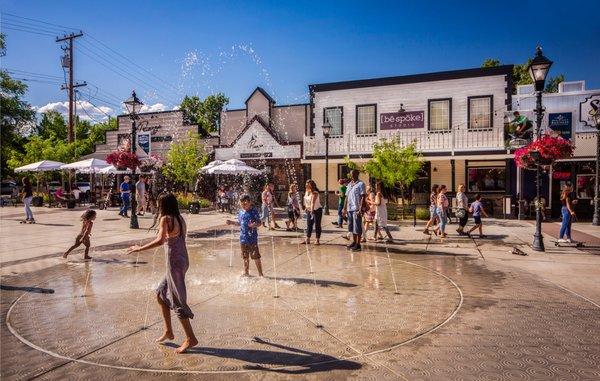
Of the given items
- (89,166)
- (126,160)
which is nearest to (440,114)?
(126,160)

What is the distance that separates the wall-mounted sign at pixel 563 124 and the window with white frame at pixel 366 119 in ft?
28.9

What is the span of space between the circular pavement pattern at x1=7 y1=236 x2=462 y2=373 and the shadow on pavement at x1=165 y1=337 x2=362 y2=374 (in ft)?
0.04

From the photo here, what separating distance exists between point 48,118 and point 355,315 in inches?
2637

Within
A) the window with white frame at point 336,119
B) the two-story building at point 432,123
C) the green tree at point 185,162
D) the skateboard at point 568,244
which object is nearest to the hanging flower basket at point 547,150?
the skateboard at point 568,244

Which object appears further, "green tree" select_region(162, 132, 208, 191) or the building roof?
"green tree" select_region(162, 132, 208, 191)

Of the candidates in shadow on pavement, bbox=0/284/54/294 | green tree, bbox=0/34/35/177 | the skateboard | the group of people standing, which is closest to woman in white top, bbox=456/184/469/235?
the group of people standing

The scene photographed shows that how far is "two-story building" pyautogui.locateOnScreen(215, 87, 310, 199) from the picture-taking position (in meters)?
24.7

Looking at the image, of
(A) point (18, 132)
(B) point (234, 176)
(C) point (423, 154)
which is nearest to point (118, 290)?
(C) point (423, 154)

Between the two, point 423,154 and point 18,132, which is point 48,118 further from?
point 423,154

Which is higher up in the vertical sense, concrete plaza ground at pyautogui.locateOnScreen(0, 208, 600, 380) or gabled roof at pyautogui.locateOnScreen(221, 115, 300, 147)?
gabled roof at pyautogui.locateOnScreen(221, 115, 300, 147)

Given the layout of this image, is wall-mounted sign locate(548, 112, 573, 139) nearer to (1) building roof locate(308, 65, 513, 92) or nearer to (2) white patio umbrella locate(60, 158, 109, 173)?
(1) building roof locate(308, 65, 513, 92)

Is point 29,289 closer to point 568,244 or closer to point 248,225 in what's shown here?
point 248,225

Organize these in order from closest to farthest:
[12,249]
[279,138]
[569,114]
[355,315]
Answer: [355,315] → [12,249] → [569,114] → [279,138]

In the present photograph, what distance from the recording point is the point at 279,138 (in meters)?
25.1
